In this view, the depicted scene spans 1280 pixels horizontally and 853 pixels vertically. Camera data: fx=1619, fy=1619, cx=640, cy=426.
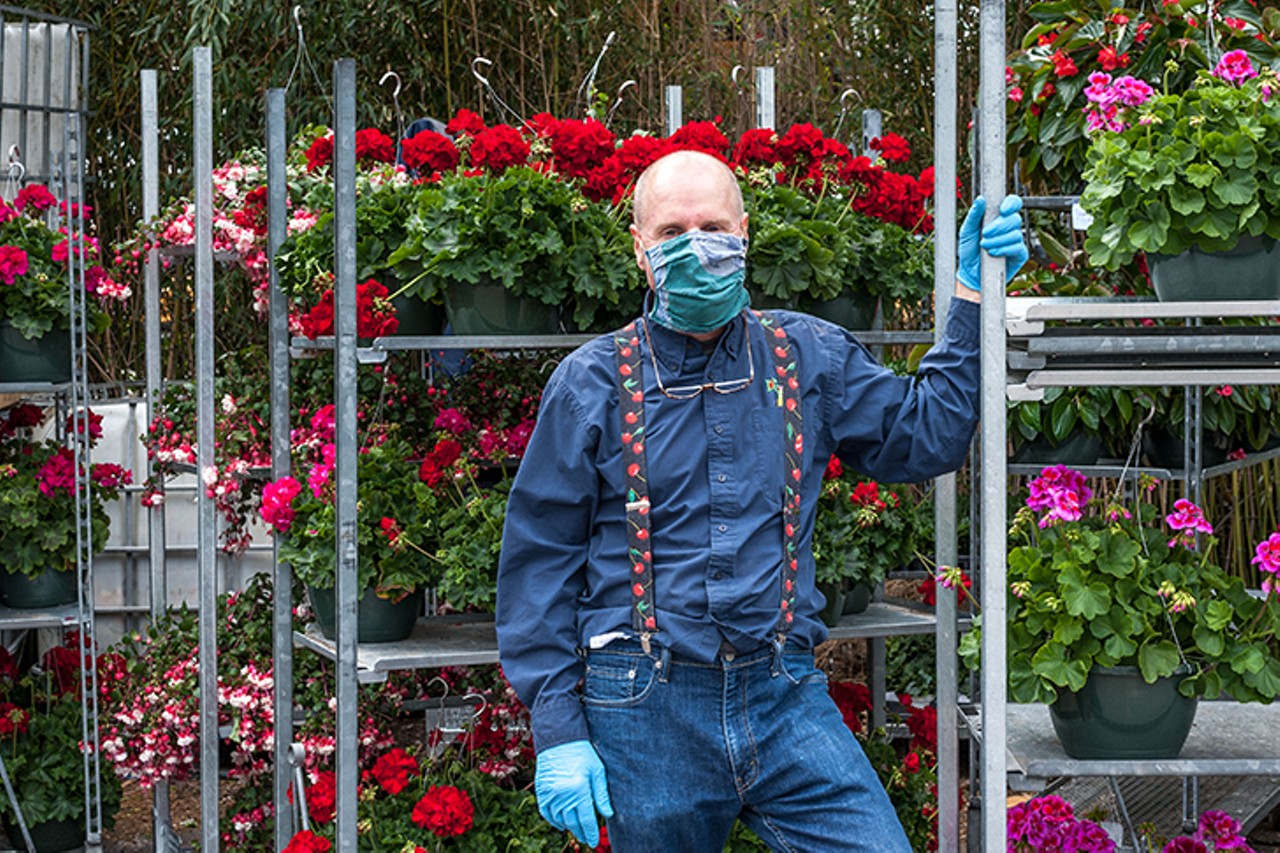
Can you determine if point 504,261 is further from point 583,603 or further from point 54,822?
point 54,822

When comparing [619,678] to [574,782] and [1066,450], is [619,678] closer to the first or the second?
[574,782]

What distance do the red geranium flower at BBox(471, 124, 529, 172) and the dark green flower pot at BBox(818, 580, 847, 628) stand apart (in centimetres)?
102

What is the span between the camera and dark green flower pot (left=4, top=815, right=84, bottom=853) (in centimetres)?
436

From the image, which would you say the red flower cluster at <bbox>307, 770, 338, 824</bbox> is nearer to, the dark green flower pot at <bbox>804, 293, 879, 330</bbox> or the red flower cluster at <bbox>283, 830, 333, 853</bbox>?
the red flower cluster at <bbox>283, 830, 333, 853</bbox>

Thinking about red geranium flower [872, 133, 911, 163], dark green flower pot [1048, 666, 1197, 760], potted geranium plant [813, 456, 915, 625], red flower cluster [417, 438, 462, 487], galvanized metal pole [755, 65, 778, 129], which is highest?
galvanized metal pole [755, 65, 778, 129]

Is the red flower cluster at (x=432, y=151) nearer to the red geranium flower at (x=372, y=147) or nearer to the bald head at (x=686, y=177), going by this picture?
the red geranium flower at (x=372, y=147)

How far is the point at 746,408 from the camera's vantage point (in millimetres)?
2199

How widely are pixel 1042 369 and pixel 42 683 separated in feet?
11.4

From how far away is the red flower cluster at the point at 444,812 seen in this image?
3129mm

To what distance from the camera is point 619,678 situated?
2150 millimetres

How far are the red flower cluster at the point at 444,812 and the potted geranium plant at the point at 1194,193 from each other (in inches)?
63.1

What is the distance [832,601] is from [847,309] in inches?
22.9

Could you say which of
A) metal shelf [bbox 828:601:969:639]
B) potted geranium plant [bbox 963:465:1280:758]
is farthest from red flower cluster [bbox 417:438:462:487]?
potted geranium plant [bbox 963:465:1280:758]

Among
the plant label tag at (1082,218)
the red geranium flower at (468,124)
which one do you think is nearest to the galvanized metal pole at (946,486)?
the plant label tag at (1082,218)
